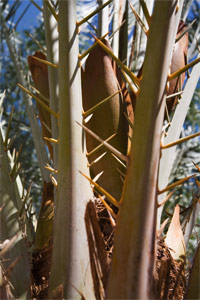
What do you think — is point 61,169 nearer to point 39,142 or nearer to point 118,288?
point 118,288

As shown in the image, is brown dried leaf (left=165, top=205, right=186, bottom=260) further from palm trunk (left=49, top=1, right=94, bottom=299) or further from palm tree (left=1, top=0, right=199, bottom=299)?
palm trunk (left=49, top=1, right=94, bottom=299)

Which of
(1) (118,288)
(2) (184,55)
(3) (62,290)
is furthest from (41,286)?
(2) (184,55)

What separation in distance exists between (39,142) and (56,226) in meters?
0.43

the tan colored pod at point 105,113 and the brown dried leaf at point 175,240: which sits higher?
the tan colored pod at point 105,113

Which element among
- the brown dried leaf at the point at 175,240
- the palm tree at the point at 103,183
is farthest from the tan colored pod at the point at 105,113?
the brown dried leaf at the point at 175,240

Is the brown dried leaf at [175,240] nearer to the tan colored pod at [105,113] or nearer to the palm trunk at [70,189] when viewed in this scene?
the tan colored pod at [105,113]

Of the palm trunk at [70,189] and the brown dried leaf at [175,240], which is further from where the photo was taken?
the brown dried leaf at [175,240]

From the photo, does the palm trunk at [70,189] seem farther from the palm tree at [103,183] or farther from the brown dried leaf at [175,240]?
the brown dried leaf at [175,240]

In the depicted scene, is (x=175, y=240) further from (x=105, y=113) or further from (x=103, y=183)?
(x=105, y=113)

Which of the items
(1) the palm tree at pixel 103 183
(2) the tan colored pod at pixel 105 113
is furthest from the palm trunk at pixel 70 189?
(2) the tan colored pod at pixel 105 113

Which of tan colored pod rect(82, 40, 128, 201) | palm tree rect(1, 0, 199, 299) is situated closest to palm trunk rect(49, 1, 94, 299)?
palm tree rect(1, 0, 199, 299)

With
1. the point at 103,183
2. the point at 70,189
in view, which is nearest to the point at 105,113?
the point at 103,183

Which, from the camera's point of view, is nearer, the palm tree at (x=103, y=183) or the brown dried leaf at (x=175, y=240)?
the palm tree at (x=103, y=183)

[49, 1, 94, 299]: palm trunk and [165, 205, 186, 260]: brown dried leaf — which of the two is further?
[165, 205, 186, 260]: brown dried leaf
